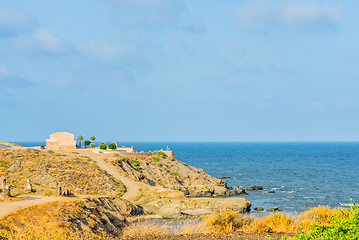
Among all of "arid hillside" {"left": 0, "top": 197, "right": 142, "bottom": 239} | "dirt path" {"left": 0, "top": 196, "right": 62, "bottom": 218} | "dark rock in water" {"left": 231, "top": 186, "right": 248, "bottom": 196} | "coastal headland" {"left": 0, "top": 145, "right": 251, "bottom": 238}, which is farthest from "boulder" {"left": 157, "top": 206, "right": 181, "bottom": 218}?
"dark rock in water" {"left": 231, "top": 186, "right": 248, "bottom": 196}

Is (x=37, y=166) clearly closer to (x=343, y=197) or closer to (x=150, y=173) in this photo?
(x=150, y=173)

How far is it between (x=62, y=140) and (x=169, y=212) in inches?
2161

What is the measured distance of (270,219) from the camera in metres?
A: 18.0

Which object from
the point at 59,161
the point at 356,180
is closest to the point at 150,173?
the point at 59,161

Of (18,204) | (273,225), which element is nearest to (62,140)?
(18,204)

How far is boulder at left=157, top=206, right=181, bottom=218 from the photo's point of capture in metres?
47.0

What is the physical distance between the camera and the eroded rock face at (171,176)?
69.5 meters

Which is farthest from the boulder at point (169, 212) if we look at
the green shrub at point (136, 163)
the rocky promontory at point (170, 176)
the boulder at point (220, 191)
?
the green shrub at point (136, 163)

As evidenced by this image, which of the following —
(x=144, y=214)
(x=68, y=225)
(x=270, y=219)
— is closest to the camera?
(x=270, y=219)

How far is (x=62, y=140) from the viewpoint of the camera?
92688mm

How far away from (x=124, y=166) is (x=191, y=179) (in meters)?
14.8

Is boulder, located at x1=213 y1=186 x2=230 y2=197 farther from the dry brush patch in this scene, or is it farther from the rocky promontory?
the dry brush patch

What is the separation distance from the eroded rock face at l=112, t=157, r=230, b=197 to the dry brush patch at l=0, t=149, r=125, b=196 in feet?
25.0

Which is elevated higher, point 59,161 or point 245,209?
point 59,161
